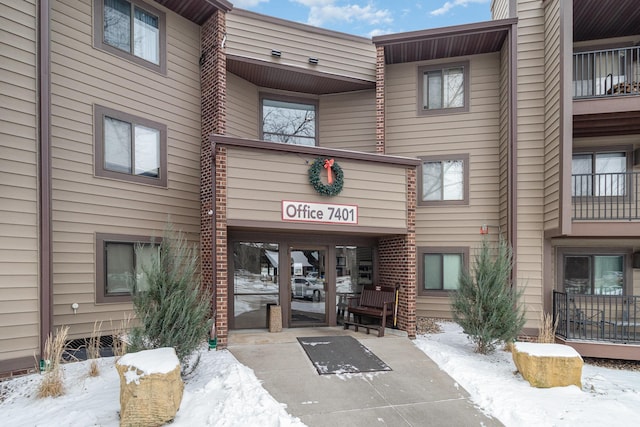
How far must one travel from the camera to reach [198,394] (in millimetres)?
5195

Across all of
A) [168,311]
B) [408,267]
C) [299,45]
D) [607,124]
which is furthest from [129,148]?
[607,124]

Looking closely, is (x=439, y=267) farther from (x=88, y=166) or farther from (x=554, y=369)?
(x=88, y=166)

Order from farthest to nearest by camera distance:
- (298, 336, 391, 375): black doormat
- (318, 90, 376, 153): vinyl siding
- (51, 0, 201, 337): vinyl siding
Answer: (318, 90, 376, 153): vinyl siding, (51, 0, 201, 337): vinyl siding, (298, 336, 391, 375): black doormat

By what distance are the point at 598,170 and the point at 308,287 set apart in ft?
27.2

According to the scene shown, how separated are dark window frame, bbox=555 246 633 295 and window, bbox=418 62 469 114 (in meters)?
4.70

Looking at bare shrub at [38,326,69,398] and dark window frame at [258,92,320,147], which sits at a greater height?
dark window frame at [258,92,320,147]

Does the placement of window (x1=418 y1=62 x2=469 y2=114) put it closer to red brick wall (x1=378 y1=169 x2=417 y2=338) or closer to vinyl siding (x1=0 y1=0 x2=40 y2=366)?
red brick wall (x1=378 y1=169 x2=417 y2=338)

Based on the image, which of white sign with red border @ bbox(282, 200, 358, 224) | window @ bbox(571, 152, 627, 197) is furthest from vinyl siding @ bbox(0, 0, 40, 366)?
window @ bbox(571, 152, 627, 197)

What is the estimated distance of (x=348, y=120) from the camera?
11.4 metres

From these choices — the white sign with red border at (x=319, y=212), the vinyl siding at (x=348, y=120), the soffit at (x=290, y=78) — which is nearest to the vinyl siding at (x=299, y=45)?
the soffit at (x=290, y=78)

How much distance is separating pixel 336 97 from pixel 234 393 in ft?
29.4

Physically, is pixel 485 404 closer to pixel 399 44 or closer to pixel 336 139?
pixel 336 139

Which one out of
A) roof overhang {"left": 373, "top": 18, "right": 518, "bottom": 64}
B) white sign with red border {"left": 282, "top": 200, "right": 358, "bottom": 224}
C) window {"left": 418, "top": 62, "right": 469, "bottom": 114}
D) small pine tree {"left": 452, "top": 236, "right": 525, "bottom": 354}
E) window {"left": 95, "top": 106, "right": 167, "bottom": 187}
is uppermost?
roof overhang {"left": 373, "top": 18, "right": 518, "bottom": 64}

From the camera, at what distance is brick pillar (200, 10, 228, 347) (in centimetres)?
750
